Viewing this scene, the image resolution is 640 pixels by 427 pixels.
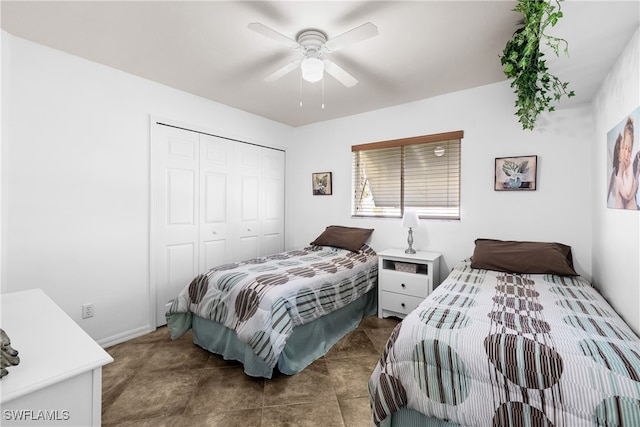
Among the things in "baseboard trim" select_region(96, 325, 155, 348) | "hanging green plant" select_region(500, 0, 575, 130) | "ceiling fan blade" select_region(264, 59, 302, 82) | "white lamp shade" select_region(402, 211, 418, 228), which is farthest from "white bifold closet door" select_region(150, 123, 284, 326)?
"hanging green plant" select_region(500, 0, 575, 130)

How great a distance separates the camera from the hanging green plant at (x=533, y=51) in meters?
1.38

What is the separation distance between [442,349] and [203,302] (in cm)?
184

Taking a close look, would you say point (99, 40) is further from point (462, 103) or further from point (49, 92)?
point (462, 103)

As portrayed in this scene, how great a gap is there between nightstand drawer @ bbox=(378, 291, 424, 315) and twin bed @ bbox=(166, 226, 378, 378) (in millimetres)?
211

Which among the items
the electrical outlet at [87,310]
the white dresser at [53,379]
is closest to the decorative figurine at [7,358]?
the white dresser at [53,379]

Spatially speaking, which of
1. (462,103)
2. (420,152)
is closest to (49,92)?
(420,152)

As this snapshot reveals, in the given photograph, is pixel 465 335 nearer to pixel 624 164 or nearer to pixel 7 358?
pixel 624 164

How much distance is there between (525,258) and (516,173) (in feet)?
2.83

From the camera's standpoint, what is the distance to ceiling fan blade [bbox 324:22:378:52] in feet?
5.43

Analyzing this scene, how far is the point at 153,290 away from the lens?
2906mm

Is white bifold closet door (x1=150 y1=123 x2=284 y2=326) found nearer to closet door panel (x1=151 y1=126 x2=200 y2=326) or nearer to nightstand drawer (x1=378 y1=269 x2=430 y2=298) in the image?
closet door panel (x1=151 y1=126 x2=200 y2=326)

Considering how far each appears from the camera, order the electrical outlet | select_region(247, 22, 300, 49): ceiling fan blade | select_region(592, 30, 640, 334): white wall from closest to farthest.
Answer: select_region(592, 30, 640, 334): white wall, select_region(247, 22, 300, 49): ceiling fan blade, the electrical outlet

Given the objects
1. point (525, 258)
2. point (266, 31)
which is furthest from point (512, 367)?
point (266, 31)

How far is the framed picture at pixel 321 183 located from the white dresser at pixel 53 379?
128 inches
